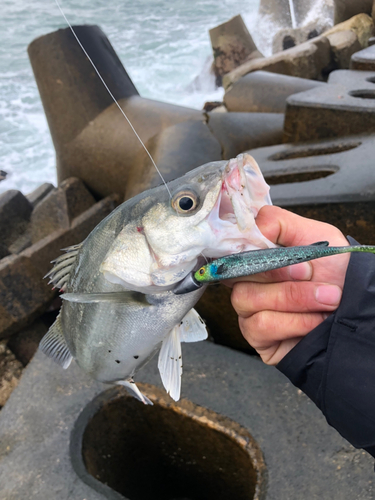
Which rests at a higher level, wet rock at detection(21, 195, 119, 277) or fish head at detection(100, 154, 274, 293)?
fish head at detection(100, 154, 274, 293)

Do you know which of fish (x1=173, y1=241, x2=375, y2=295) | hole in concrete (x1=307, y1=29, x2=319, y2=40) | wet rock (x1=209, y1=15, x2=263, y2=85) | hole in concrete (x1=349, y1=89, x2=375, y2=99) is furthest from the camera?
hole in concrete (x1=307, y1=29, x2=319, y2=40)

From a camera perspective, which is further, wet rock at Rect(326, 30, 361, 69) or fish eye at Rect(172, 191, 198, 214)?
wet rock at Rect(326, 30, 361, 69)

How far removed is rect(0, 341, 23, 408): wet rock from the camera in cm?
369

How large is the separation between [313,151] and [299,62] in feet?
13.6

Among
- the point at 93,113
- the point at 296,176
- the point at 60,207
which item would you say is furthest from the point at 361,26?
the point at 60,207

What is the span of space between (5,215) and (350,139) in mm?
3380

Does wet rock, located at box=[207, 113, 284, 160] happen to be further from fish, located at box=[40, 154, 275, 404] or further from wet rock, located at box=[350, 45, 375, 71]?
fish, located at box=[40, 154, 275, 404]

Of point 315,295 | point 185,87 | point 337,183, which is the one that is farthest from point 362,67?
point 185,87

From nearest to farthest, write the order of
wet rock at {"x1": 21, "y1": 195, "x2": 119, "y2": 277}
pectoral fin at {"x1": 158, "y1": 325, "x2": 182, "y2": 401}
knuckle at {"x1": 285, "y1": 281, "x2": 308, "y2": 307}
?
knuckle at {"x1": 285, "y1": 281, "x2": 308, "y2": 307} < pectoral fin at {"x1": 158, "y1": 325, "x2": 182, "y2": 401} < wet rock at {"x1": 21, "y1": 195, "x2": 119, "y2": 277}

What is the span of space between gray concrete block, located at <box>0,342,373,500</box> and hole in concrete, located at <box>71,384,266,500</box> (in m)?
0.02

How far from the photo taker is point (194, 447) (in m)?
2.71

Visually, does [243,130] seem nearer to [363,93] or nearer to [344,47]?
[363,93]

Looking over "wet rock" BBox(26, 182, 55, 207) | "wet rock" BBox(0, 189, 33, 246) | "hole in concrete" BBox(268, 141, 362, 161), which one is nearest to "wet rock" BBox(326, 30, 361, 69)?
Result: "hole in concrete" BBox(268, 141, 362, 161)

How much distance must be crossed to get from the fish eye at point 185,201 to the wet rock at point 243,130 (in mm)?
2392
